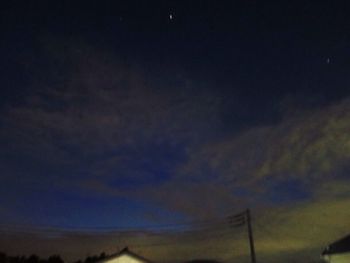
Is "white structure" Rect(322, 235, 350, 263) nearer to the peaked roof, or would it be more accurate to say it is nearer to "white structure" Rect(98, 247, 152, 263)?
the peaked roof

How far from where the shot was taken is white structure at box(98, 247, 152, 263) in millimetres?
36750

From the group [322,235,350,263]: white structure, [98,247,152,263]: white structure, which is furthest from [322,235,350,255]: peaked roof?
[98,247,152,263]: white structure

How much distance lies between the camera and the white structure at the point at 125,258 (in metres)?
36.8

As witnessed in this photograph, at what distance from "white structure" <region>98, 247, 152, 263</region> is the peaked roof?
14.3m

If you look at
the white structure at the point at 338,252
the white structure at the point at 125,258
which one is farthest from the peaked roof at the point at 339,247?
the white structure at the point at 125,258

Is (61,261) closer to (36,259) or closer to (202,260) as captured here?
(36,259)

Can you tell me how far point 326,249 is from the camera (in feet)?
139

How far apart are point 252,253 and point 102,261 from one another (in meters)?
10.4

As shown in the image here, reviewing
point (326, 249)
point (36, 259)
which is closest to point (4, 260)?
point (36, 259)

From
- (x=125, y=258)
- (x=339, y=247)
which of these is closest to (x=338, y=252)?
(x=339, y=247)

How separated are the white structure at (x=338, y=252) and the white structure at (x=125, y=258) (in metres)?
14.1

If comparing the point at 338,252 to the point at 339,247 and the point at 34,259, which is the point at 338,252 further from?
the point at 34,259

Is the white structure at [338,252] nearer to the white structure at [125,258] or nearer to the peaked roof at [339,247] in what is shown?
the peaked roof at [339,247]

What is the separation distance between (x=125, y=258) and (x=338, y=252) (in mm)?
16066
